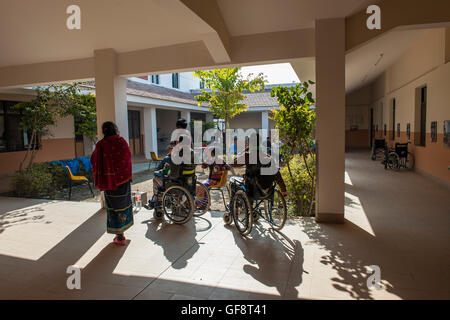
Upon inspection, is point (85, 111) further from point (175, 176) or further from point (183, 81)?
point (183, 81)

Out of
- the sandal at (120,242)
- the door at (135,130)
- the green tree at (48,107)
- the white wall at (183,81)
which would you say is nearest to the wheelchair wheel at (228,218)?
the sandal at (120,242)

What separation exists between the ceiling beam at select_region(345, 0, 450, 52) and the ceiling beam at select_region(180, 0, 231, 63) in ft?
6.24

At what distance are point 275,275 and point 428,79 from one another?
25.5 feet

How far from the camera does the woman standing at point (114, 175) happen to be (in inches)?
152

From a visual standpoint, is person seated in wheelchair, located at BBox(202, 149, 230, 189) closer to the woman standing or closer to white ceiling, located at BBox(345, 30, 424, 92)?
the woman standing

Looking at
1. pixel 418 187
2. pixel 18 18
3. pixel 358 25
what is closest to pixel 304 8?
pixel 358 25

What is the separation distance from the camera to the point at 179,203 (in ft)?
15.4

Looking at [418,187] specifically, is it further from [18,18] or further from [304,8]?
[18,18]

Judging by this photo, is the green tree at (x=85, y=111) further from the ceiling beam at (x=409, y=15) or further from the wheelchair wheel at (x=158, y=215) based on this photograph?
the ceiling beam at (x=409, y=15)

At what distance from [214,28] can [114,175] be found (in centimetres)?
221

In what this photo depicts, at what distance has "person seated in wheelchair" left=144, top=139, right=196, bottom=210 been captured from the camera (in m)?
4.69

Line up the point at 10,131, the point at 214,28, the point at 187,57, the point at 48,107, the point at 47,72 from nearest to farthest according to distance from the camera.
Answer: the point at 214,28 < the point at 187,57 < the point at 47,72 < the point at 48,107 < the point at 10,131

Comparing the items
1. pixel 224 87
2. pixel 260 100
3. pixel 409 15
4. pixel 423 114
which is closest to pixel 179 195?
pixel 409 15

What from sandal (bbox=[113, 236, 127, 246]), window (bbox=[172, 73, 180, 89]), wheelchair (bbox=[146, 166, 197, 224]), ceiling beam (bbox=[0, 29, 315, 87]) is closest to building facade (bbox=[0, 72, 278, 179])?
window (bbox=[172, 73, 180, 89])
